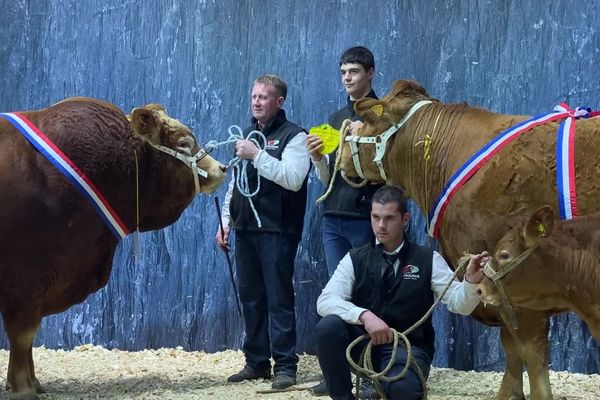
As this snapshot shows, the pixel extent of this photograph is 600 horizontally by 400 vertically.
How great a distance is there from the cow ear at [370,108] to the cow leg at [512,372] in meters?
1.42

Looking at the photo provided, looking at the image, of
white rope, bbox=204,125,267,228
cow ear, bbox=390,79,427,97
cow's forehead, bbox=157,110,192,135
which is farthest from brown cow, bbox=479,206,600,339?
cow's forehead, bbox=157,110,192,135

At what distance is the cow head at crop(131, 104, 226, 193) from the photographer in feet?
21.3

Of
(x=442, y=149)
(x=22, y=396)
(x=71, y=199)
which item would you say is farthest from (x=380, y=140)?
(x=22, y=396)

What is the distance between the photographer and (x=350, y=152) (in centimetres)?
632

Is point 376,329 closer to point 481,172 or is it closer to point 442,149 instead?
point 481,172

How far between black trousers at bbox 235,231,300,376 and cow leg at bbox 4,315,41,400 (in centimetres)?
141

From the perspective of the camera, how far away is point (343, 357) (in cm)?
523

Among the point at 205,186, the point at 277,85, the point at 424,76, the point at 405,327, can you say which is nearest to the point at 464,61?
the point at 424,76

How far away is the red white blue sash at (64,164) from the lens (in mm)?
6219

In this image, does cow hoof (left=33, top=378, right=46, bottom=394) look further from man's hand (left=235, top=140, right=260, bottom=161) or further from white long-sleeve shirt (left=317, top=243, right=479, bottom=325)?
white long-sleeve shirt (left=317, top=243, right=479, bottom=325)

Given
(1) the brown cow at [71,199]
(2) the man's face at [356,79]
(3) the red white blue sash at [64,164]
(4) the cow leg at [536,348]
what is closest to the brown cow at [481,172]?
(4) the cow leg at [536,348]

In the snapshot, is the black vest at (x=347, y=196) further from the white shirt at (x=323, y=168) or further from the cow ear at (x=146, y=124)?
the cow ear at (x=146, y=124)

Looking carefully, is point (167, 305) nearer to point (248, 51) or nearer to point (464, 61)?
point (248, 51)

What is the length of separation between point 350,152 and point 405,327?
1.35 m
